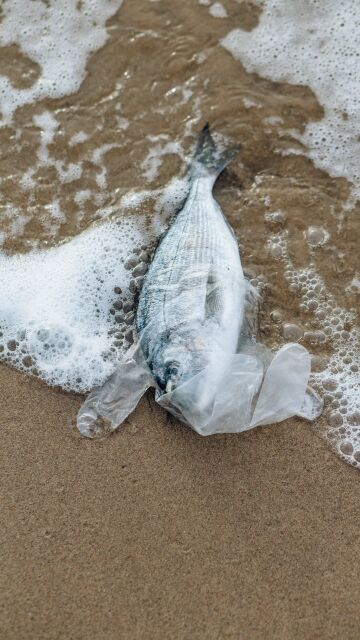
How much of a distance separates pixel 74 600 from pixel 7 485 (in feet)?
2.26

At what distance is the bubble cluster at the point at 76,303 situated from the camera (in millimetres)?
3545

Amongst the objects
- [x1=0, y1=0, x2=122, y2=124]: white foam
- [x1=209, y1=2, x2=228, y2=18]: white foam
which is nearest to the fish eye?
[x1=0, y1=0, x2=122, y2=124]: white foam

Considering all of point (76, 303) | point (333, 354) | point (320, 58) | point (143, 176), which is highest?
point (320, 58)

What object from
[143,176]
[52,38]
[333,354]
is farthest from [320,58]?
[333,354]

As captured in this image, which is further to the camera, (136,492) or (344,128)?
(344,128)

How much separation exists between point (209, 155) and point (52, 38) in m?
1.34

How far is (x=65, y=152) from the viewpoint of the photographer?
3859 millimetres

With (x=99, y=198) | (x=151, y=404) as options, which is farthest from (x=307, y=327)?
(x=99, y=198)

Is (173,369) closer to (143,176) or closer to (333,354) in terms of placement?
(333,354)

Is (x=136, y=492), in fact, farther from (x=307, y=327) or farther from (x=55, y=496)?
(x=307, y=327)

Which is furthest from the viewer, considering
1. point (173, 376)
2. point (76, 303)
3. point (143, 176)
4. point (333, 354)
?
point (143, 176)

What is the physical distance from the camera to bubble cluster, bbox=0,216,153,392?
11.6 ft

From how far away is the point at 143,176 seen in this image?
3.78m

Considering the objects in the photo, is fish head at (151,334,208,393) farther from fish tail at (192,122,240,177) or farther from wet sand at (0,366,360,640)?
fish tail at (192,122,240,177)
